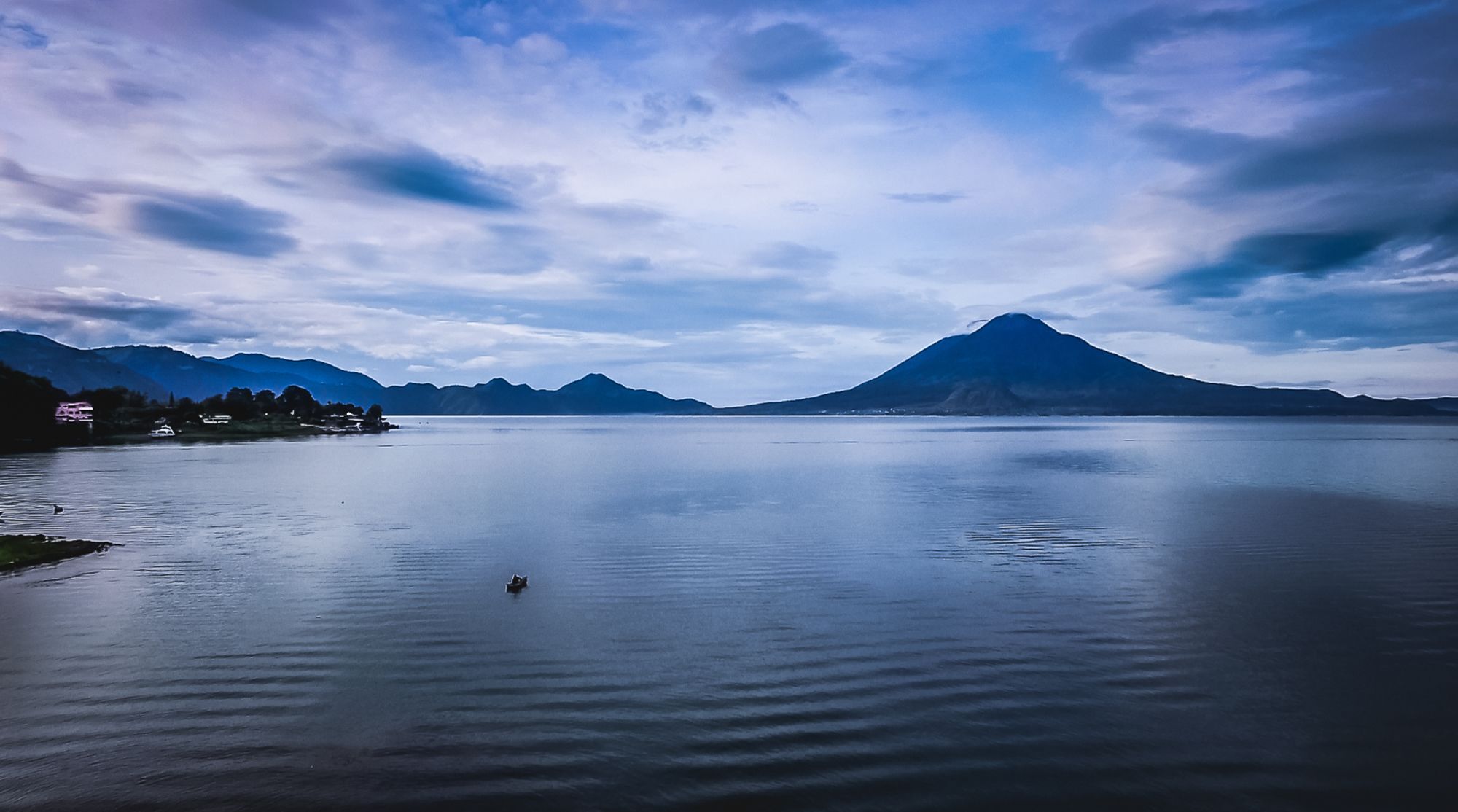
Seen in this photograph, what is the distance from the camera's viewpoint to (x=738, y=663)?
13859mm

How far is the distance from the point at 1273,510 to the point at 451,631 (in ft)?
114

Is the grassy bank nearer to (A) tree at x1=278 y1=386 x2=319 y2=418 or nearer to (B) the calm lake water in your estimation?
(B) the calm lake water

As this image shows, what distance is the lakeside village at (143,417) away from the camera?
90062mm

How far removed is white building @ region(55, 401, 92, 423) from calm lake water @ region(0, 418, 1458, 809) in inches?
3893

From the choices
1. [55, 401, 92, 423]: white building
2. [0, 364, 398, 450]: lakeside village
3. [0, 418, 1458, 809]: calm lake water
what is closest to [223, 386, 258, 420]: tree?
[0, 364, 398, 450]: lakeside village

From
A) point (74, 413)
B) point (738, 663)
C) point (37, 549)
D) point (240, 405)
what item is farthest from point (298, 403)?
point (738, 663)

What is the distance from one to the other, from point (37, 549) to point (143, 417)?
446ft

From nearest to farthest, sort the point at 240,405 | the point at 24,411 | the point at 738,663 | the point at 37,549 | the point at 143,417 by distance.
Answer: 1. the point at 738,663
2. the point at 37,549
3. the point at 24,411
4. the point at 143,417
5. the point at 240,405

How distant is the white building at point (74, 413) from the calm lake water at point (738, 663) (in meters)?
98.9

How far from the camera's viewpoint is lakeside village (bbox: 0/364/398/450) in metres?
90.1

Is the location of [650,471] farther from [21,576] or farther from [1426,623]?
[1426,623]

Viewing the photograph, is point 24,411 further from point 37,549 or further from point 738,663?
point 738,663

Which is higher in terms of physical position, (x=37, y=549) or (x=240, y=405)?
(x=240, y=405)

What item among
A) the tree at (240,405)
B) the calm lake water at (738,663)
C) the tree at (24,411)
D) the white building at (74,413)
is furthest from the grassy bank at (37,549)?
the tree at (240,405)
